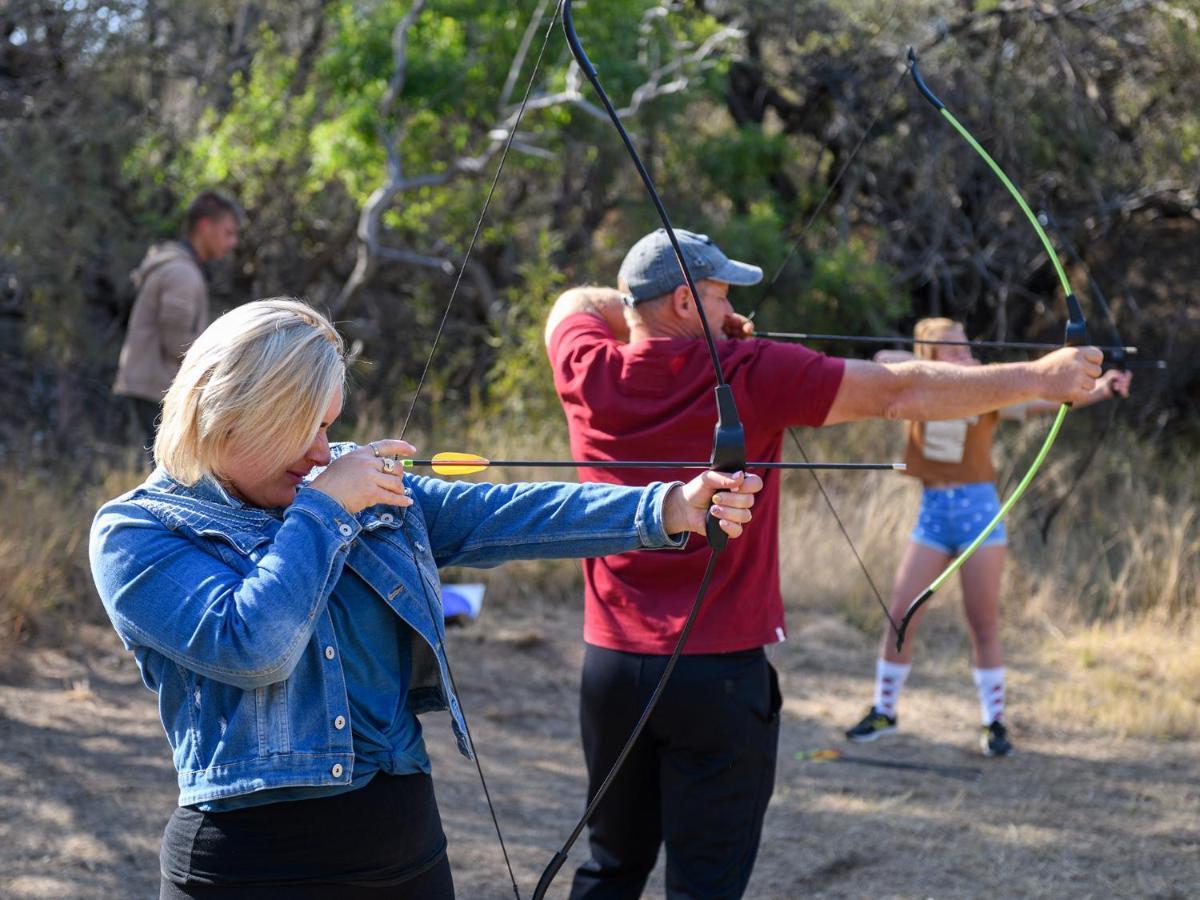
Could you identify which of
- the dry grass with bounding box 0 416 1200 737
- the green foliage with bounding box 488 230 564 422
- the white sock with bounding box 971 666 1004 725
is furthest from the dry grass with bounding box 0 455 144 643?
the white sock with bounding box 971 666 1004 725

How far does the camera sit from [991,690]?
4.91 m

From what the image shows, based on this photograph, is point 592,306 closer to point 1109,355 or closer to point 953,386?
point 953,386

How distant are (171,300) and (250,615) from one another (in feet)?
14.5

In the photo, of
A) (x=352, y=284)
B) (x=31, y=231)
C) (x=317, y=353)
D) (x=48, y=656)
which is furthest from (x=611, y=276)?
(x=317, y=353)

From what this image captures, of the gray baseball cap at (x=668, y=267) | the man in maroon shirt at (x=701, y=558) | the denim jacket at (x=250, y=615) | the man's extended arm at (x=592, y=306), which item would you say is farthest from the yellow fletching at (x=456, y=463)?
the man's extended arm at (x=592, y=306)

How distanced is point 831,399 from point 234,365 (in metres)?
1.26

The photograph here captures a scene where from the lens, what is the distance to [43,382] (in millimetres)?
8531

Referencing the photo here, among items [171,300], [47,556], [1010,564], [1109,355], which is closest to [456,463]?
[171,300]

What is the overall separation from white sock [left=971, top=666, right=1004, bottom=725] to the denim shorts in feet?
1.50

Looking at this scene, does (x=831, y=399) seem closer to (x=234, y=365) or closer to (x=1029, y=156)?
(x=234, y=365)

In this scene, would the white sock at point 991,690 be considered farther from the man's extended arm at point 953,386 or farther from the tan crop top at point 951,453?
the man's extended arm at point 953,386

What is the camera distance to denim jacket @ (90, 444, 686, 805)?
5.12ft

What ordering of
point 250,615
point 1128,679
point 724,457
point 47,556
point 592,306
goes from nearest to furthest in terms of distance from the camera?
point 250,615 → point 724,457 → point 592,306 → point 47,556 → point 1128,679

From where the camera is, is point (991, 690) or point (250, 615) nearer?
point (250, 615)
